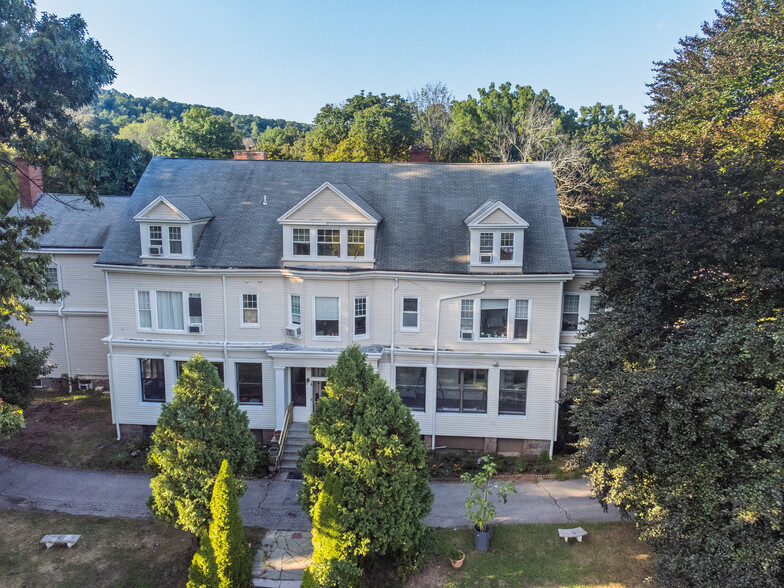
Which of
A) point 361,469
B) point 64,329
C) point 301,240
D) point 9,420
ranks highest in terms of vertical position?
point 301,240

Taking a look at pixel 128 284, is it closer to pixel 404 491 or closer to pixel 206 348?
pixel 206 348

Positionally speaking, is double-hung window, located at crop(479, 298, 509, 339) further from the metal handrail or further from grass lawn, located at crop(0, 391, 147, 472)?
grass lawn, located at crop(0, 391, 147, 472)

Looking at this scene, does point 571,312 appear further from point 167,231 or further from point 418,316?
point 167,231

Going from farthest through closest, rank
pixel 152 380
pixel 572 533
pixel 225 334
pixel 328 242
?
pixel 152 380 → pixel 225 334 → pixel 328 242 → pixel 572 533

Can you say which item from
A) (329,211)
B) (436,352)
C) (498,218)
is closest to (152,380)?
(329,211)

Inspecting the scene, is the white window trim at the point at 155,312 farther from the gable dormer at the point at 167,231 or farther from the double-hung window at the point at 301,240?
the double-hung window at the point at 301,240

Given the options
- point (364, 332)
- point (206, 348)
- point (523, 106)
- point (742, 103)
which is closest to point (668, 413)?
point (364, 332)

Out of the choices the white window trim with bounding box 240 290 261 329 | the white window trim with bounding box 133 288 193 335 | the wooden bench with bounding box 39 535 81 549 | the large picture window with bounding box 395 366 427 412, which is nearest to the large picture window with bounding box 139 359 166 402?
the white window trim with bounding box 133 288 193 335

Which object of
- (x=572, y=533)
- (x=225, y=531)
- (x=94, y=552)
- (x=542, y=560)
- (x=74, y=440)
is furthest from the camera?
(x=74, y=440)

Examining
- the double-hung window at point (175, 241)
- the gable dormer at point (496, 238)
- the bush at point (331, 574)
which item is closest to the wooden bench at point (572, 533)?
the bush at point (331, 574)
